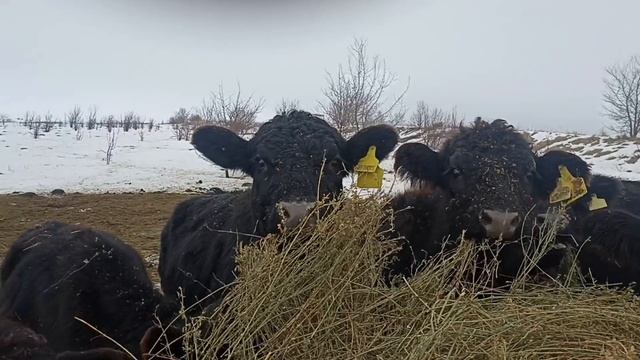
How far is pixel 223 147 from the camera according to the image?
481cm

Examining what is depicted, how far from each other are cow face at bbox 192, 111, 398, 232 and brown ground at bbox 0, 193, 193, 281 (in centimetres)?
347

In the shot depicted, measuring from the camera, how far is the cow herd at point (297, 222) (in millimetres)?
3746

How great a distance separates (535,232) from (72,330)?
3108mm

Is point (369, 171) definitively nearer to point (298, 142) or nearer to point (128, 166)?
point (298, 142)

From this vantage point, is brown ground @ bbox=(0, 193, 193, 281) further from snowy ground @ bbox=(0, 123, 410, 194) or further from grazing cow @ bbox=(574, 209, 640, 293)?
grazing cow @ bbox=(574, 209, 640, 293)

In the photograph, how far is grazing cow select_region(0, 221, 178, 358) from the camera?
352cm

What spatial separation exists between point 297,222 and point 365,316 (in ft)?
3.37

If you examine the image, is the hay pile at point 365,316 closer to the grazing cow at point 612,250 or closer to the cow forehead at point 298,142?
the cow forehead at point 298,142

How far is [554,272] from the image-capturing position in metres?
4.07

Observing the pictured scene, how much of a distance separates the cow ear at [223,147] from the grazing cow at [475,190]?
50.4 inches

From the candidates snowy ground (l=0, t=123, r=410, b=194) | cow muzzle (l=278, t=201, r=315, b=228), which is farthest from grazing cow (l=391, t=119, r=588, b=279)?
snowy ground (l=0, t=123, r=410, b=194)

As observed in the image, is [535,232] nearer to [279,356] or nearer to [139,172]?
[279,356]

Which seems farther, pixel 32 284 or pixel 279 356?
pixel 32 284

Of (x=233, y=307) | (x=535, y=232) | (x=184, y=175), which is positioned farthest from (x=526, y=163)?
(x=184, y=175)
